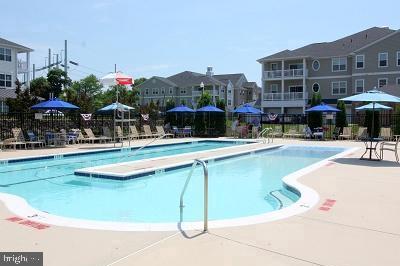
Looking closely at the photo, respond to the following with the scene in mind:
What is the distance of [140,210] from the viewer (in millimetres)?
7770

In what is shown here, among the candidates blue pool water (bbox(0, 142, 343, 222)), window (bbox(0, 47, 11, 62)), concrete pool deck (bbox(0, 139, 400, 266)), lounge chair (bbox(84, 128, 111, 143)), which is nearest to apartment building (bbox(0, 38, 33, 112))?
window (bbox(0, 47, 11, 62))

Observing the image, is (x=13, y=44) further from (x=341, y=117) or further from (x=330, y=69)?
(x=330, y=69)

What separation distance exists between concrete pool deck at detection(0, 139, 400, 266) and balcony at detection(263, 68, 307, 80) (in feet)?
129

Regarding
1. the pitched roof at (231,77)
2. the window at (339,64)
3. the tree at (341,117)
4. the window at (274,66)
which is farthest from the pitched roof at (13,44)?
the pitched roof at (231,77)

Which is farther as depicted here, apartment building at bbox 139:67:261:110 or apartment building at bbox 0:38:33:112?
apartment building at bbox 139:67:261:110

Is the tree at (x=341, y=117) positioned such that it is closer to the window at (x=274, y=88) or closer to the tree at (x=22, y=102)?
the window at (x=274, y=88)

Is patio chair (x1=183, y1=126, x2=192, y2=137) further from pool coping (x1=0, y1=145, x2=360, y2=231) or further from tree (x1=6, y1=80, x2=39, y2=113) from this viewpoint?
pool coping (x1=0, y1=145, x2=360, y2=231)

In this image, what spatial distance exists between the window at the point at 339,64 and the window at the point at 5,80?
34849 millimetres

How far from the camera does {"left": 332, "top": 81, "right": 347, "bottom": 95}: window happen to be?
4244cm

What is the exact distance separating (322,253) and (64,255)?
2.88m

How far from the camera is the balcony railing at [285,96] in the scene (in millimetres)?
43688

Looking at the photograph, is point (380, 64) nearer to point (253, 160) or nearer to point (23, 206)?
point (253, 160)

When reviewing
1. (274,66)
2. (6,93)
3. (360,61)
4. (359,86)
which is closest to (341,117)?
(359,86)

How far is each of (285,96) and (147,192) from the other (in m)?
37.3
